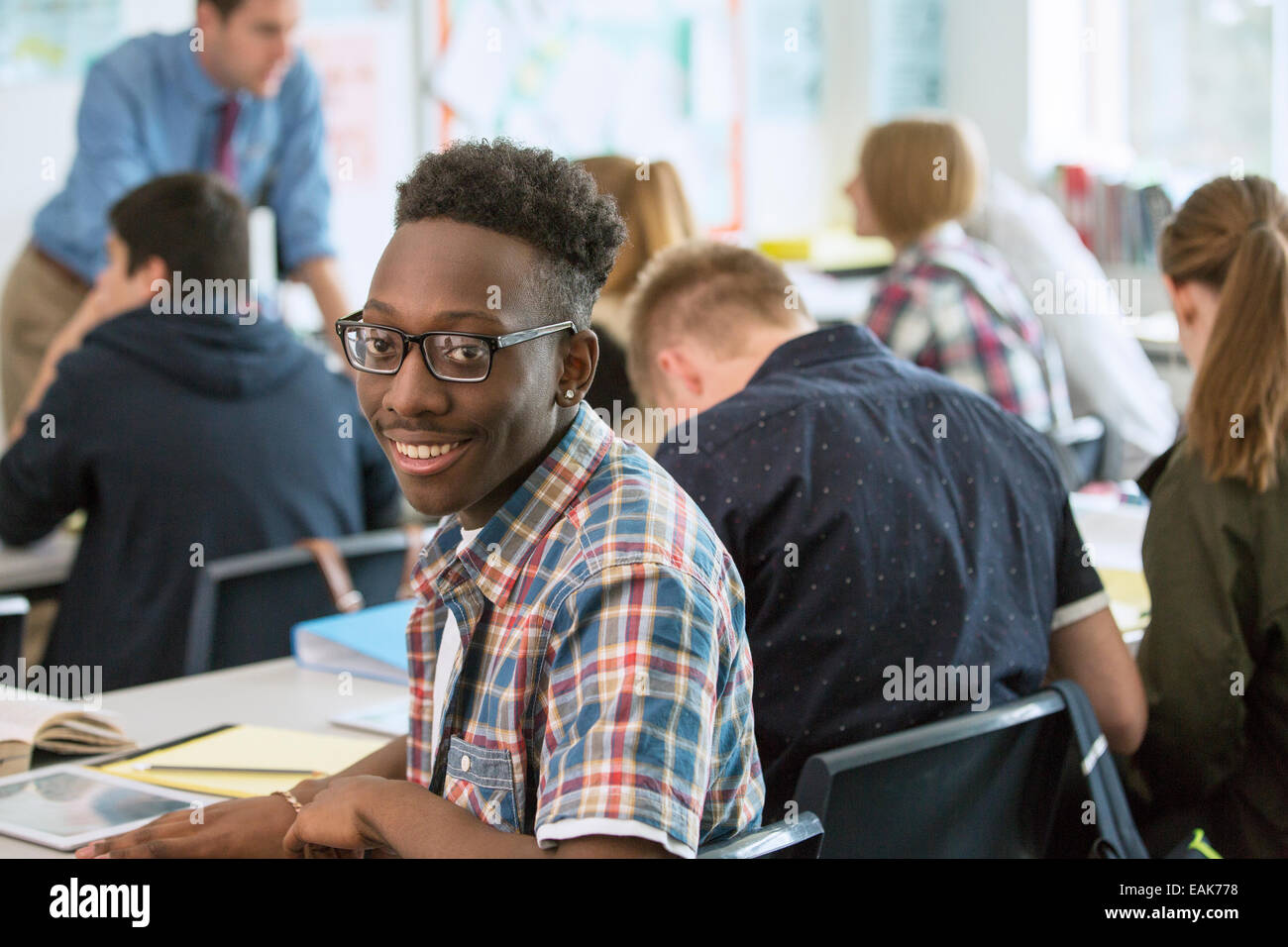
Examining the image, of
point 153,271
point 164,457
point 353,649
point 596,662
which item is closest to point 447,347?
point 596,662

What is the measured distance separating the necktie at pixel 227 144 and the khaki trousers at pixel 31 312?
0.48 m

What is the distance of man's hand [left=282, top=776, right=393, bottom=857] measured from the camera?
1074mm

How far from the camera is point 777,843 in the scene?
108cm

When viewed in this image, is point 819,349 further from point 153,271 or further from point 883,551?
point 153,271

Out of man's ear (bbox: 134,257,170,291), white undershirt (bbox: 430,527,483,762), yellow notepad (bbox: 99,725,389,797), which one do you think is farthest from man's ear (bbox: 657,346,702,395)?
man's ear (bbox: 134,257,170,291)

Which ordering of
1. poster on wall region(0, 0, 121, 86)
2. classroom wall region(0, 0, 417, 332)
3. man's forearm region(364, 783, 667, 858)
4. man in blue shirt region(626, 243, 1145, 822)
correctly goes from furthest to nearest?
classroom wall region(0, 0, 417, 332), poster on wall region(0, 0, 121, 86), man in blue shirt region(626, 243, 1145, 822), man's forearm region(364, 783, 667, 858)

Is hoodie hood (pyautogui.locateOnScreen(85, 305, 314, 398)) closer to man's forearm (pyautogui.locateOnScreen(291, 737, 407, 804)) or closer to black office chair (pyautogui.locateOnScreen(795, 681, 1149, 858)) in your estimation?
man's forearm (pyautogui.locateOnScreen(291, 737, 407, 804))

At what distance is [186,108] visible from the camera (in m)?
3.90

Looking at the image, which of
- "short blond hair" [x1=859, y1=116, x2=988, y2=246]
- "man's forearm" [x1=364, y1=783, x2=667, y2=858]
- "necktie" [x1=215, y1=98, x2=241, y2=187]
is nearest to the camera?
"man's forearm" [x1=364, y1=783, x2=667, y2=858]

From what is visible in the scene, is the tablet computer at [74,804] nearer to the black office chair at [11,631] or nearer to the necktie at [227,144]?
the black office chair at [11,631]

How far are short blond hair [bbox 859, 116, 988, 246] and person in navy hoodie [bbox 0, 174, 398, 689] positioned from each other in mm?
1659

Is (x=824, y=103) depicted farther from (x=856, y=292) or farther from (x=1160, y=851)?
(x=1160, y=851)

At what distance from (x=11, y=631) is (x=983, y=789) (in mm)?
1386

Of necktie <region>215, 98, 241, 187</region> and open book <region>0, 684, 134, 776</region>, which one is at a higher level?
necktie <region>215, 98, 241, 187</region>
